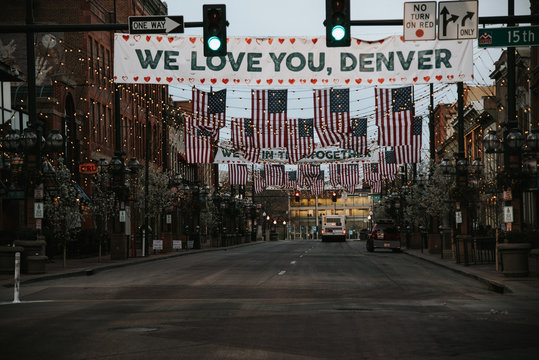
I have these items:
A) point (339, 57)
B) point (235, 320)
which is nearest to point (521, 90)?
point (339, 57)

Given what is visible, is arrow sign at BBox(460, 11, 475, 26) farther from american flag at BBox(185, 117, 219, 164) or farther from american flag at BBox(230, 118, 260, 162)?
american flag at BBox(185, 117, 219, 164)

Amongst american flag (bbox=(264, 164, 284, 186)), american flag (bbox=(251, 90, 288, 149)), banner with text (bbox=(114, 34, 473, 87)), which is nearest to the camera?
banner with text (bbox=(114, 34, 473, 87))

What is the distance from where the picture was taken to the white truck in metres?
99.6

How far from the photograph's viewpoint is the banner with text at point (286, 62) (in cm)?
2564

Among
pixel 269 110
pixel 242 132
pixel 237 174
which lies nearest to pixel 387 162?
pixel 237 174

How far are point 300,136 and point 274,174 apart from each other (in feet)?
74.7

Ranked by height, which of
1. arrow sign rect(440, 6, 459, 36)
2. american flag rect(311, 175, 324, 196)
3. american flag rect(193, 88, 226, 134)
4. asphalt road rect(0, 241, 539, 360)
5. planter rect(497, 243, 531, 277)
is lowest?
asphalt road rect(0, 241, 539, 360)

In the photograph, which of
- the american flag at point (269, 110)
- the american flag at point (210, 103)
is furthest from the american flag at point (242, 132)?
the american flag at point (210, 103)

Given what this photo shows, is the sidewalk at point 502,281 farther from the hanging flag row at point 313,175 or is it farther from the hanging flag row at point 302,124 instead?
the hanging flag row at point 313,175

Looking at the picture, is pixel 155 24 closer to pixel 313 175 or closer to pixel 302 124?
pixel 302 124

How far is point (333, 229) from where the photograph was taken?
99562 millimetres

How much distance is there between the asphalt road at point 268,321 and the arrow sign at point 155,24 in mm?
5925

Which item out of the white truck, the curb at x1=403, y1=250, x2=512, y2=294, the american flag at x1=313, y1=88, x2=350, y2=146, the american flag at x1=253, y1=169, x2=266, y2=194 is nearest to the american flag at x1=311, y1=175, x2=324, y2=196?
the american flag at x1=253, y1=169, x2=266, y2=194

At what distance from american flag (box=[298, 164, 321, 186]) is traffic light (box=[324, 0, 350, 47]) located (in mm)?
49725
